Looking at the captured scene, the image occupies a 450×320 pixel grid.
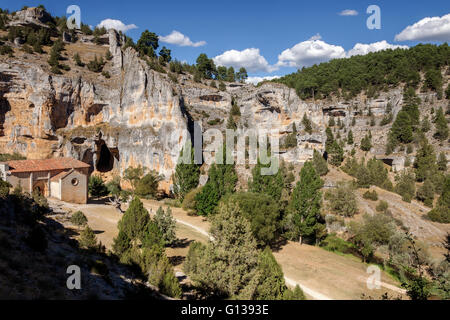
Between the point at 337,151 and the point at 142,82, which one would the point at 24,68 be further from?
the point at 337,151

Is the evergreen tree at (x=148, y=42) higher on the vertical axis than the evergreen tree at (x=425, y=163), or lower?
higher

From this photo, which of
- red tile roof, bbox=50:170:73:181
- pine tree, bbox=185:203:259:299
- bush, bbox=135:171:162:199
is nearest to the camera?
pine tree, bbox=185:203:259:299

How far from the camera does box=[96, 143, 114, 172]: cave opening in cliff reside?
5423cm

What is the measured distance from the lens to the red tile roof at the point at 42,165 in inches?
1155

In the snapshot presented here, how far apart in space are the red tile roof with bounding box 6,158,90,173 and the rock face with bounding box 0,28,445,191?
14909 millimetres

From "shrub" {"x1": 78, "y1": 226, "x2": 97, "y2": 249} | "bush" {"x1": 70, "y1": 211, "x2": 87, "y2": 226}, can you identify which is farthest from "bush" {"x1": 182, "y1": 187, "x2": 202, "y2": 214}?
"shrub" {"x1": 78, "y1": 226, "x2": 97, "y2": 249}

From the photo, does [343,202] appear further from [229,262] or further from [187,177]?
[229,262]

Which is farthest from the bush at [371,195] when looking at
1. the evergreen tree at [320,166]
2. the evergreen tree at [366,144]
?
the evergreen tree at [366,144]

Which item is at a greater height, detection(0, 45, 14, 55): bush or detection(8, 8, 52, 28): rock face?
detection(8, 8, 52, 28): rock face

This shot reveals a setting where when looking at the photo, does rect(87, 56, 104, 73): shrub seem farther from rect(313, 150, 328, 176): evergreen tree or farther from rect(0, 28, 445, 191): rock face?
rect(313, 150, 328, 176): evergreen tree

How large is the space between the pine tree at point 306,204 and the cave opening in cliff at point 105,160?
36766mm

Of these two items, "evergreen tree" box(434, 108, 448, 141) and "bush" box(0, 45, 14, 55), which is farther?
"evergreen tree" box(434, 108, 448, 141)

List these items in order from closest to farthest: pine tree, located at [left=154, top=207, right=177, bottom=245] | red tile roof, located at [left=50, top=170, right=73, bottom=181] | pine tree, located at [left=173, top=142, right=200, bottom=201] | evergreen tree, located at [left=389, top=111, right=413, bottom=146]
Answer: pine tree, located at [left=154, top=207, right=177, bottom=245]
red tile roof, located at [left=50, top=170, right=73, bottom=181]
pine tree, located at [left=173, top=142, right=200, bottom=201]
evergreen tree, located at [left=389, top=111, right=413, bottom=146]

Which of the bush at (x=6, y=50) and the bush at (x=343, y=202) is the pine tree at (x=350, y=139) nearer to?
the bush at (x=343, y=202)
